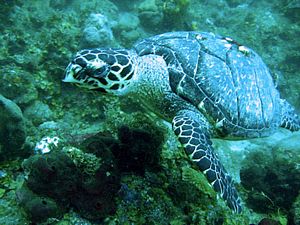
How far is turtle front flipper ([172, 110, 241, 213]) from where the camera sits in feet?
9.20

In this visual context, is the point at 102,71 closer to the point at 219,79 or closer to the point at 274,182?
the point at 219,79

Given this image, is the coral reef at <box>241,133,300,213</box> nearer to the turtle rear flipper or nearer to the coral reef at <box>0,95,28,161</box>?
the turtle rear flipper

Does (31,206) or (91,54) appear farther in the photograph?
(91,54)

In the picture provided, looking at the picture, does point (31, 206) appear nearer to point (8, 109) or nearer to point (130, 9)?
point (8, 109)

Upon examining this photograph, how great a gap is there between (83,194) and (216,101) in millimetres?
2151

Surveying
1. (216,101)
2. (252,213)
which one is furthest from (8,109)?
(252,213)

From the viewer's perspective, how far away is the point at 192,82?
354 centimetres

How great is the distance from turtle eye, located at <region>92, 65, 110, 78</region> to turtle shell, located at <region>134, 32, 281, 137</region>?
0.86 m

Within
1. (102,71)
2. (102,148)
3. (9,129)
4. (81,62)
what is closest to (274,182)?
(102,148)

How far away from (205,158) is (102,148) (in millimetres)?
1169

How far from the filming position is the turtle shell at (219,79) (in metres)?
3.56

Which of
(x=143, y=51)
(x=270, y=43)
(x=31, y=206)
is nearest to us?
(x=31, y=206)

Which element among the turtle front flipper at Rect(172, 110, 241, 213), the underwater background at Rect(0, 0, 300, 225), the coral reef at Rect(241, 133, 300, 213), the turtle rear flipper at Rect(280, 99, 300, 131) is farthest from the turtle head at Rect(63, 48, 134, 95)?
the turtle rear flipper at Rect(280, 99, 300, 131)

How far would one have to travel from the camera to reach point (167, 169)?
3133 millimetres
